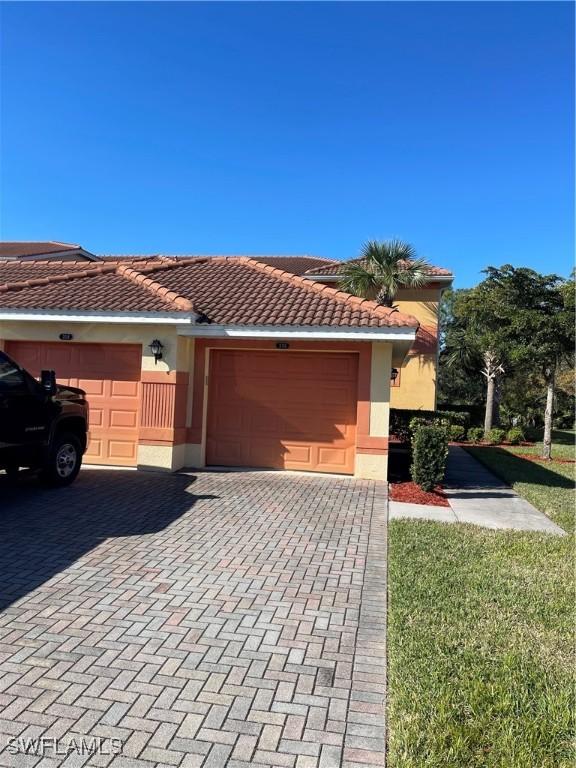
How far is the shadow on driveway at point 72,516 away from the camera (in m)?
5.21

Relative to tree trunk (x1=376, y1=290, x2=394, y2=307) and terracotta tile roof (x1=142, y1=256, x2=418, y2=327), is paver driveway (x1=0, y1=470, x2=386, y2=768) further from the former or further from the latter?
tree trunk (x1=376, y1=290, x2=394, y2=307)

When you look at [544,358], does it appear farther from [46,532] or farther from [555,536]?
[46,532]

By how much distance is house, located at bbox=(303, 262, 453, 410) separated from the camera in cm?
2214

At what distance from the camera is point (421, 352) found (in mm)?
22406

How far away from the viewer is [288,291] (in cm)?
1218

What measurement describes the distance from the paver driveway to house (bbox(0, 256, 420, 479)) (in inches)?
130

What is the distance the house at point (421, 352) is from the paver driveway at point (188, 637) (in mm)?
15538

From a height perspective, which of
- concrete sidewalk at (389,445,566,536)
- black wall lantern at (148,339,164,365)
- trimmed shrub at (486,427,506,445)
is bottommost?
concrete sidewalk at (389,445,566,536)

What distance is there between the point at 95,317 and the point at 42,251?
47.5ft

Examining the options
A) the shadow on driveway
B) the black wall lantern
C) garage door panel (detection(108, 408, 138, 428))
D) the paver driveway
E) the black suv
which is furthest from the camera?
garage door panel (detection(108, 408, 138, 428))

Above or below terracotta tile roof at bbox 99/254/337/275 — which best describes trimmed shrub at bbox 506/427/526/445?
below

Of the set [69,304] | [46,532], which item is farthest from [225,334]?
[46,532]

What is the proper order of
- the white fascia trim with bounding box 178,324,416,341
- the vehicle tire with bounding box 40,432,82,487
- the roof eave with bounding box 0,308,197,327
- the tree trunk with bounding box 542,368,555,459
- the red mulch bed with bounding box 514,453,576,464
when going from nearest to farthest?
the vehicle tire with bounding box 40,432,82,487
the white fascia trim with bounding box 178,324,416,341
the roof eave with bounding box 0,308,197,327
the red mulch bed with bounding box 514,453,576,464
the tree trunk with bounding box 542,368,555,459

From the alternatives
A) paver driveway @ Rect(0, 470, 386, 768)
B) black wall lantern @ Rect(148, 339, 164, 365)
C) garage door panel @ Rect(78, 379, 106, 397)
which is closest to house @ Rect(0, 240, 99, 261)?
garage door panel @ Rect(78, 379, 106, 397)
